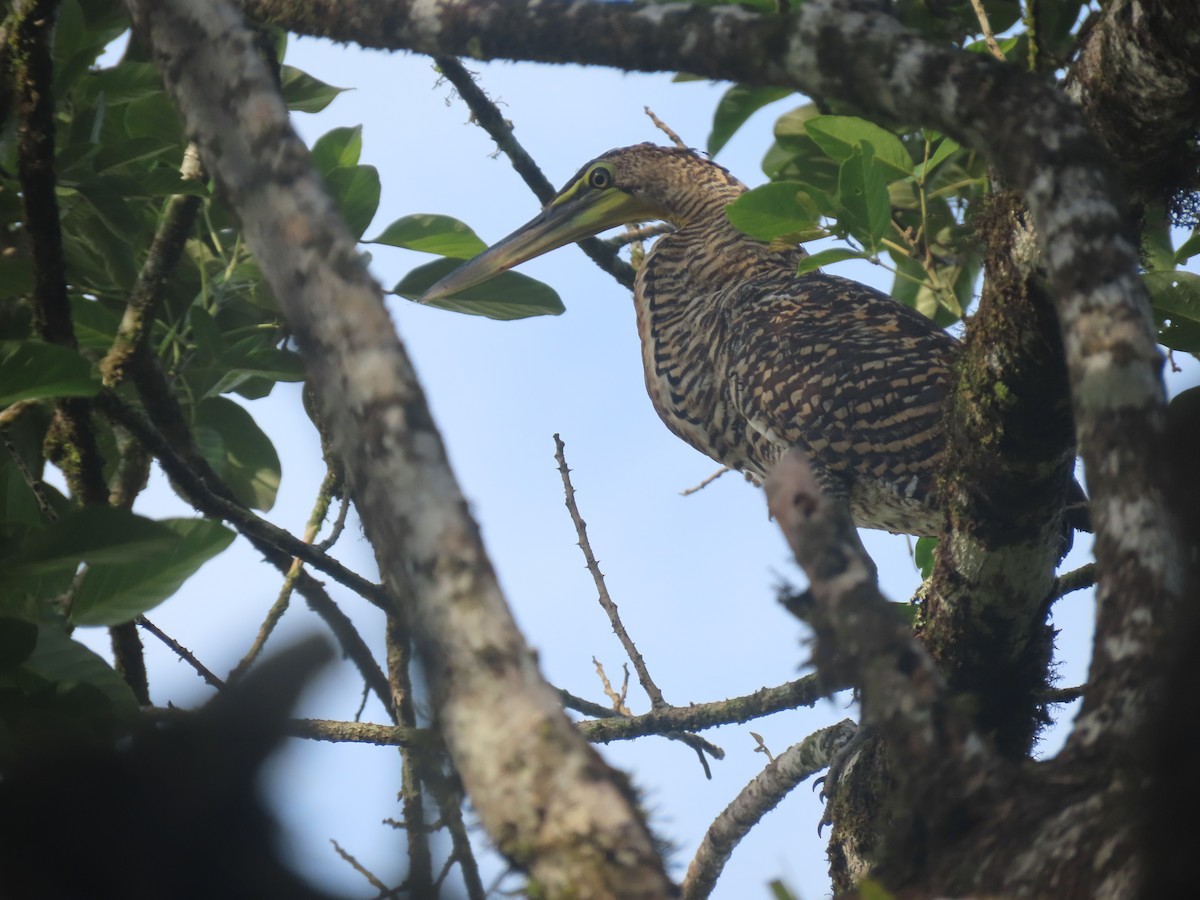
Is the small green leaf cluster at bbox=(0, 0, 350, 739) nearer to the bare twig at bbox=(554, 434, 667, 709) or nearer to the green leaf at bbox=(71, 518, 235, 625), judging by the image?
the green leaf at bbox=(71, 518, 235, 625)

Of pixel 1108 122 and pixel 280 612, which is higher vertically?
pixel 1108 122

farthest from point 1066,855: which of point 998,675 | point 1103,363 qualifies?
point 998,675

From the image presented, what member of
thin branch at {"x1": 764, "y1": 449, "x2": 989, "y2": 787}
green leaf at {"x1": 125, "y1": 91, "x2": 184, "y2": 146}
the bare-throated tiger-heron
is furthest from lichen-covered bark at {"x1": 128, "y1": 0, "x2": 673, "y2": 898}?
the bare-throated tiger-heron

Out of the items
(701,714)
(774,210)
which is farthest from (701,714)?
(774,210)

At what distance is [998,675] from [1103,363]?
64.6 inches

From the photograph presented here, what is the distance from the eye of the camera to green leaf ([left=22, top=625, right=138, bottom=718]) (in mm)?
1969

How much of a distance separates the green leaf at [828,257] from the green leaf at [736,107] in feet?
2.99

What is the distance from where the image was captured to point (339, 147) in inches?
115

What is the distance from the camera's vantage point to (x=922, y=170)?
2797 millimetres

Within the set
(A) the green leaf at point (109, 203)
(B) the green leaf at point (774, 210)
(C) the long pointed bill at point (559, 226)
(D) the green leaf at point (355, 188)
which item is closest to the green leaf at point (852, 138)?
(B) the green leaf at point (774, 210)

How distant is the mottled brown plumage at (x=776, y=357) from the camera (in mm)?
3658

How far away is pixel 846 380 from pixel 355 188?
165 cm

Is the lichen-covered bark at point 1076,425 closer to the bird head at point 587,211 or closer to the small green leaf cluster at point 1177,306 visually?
the small green leaf cluster at point 1177,306

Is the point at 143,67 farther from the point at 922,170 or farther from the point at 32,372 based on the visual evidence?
the point at 922,170
